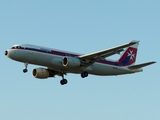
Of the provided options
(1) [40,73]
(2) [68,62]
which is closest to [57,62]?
(2) [68,62]

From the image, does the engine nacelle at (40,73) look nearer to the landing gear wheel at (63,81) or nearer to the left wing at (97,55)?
the landing gear wheel at (63,81)

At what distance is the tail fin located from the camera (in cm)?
7419

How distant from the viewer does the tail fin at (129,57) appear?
74188 millimetres

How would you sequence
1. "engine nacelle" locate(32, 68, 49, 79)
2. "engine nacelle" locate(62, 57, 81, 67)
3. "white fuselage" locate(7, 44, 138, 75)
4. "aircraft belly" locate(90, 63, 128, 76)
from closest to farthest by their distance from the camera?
"white fuselage" locate(7, 44, 138, 75), "engine nacelle" locate(62, 57, 81, 67), "aircraft belly" locate(90, 63, 128, 76), "engine nacelle" locate(32, 68, 49, 79)

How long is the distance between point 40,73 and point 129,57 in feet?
50.4

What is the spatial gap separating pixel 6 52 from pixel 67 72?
9.67m

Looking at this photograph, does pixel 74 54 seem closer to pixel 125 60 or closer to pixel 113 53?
pixel 113 53

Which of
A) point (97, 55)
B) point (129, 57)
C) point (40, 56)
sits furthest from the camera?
point (129, 57)

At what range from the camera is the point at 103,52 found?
64750 millimetres

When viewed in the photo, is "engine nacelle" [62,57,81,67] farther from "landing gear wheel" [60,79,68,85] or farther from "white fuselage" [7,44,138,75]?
"landing gear wheel" [60,79,68,85]

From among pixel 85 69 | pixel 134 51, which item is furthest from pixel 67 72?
pixel 134 51

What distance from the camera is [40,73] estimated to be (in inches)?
2773

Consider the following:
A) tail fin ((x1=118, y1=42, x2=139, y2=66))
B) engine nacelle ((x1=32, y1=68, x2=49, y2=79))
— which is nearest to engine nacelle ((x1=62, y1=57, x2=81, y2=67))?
engine nacelle ((x1=32, y1=68, x2=49, y2=79))

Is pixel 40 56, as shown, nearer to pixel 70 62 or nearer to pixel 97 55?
pixel 70 62
